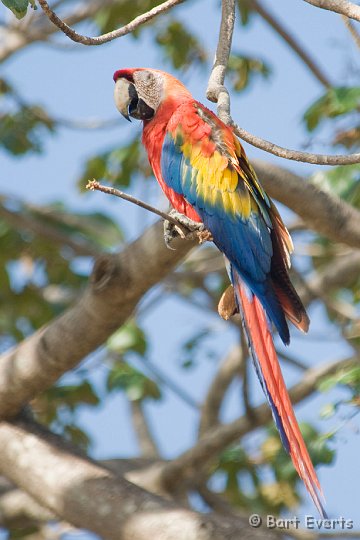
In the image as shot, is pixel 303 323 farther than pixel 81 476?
No

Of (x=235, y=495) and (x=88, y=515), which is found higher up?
(x=235, y=495)

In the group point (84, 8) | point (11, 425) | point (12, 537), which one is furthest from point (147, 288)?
point (84, 8)

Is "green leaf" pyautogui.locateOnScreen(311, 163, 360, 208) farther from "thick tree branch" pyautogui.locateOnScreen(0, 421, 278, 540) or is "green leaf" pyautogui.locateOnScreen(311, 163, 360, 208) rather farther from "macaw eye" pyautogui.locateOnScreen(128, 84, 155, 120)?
"thick tree branch" pyautogui.locateOnScreen(0, 421, 278, 540)

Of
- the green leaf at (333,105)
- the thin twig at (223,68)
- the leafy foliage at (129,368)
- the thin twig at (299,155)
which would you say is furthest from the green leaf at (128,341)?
the thin twig at (299,155)

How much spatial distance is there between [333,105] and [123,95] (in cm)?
53

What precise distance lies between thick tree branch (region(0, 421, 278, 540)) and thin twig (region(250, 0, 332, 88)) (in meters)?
1.35

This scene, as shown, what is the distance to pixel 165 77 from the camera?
2488mm

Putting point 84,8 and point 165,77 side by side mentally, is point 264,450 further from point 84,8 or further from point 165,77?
point 84,8

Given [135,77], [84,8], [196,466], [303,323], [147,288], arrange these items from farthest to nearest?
1. [84,8]
2. [196,466]
3. [135,77]
4. [147,288]
5. [303,323]

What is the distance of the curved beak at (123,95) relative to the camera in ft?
8.30

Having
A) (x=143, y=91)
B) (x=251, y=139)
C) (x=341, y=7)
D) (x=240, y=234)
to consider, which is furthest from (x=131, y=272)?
(x=341, y=7)

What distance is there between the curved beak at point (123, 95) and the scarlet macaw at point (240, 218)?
5.4 inches

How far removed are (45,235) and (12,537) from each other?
2.94 feet

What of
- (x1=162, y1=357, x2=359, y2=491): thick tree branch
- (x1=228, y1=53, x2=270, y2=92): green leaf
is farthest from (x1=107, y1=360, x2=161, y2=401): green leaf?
(x1=228, y1=53, x2=270, y2=92): green leaf
